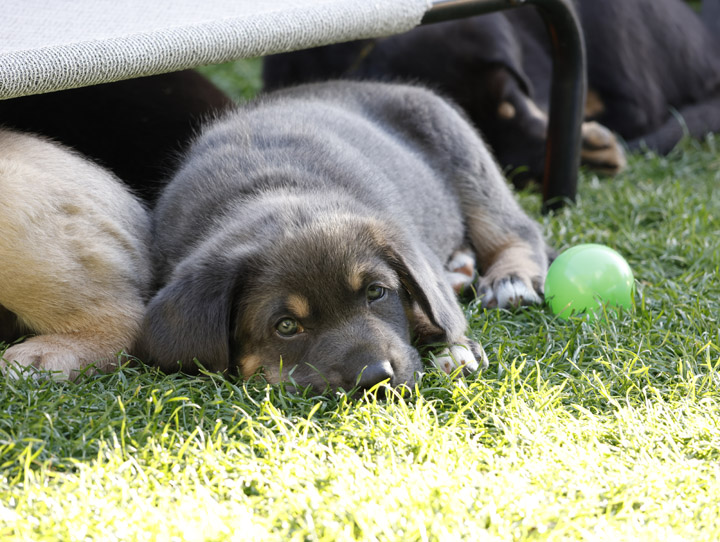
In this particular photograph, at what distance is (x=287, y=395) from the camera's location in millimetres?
2842

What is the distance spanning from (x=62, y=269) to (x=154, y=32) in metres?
1.05

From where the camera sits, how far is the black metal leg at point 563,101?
4777 millimetres

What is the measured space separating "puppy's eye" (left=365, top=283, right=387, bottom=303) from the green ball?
939 millimetres

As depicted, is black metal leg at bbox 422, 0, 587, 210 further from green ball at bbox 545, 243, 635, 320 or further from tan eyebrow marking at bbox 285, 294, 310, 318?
tan eyebrow marking at bbox 285, 294, 310, 318

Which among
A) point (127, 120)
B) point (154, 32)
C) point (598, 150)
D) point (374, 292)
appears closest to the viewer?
point (374, 292)

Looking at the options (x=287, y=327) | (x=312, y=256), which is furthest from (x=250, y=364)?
(x=312, y=256)

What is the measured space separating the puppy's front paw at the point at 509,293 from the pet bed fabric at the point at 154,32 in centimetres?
127

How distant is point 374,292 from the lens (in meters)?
3.04

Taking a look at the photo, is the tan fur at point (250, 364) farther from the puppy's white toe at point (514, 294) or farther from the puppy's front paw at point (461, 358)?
the puppy's white toe at point (514, 294)

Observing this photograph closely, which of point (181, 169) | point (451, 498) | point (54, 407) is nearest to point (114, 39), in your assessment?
point (181, 169)

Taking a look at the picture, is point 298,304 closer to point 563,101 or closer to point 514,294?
point 514,294

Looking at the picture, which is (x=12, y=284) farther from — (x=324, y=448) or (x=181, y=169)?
(x=324, y=448)

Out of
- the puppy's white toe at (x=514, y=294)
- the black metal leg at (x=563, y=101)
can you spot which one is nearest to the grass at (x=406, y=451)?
the puppy's white toe at (x=514, y=294)

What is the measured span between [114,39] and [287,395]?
5.14ft
